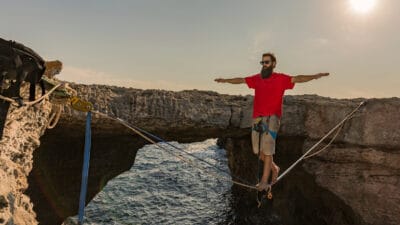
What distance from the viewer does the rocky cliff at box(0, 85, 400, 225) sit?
26.8 ft

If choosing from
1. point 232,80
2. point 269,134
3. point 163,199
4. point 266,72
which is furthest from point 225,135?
point 163,199

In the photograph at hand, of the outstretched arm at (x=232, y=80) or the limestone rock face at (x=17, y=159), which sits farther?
the outstretched arm at (x=232, y=80)

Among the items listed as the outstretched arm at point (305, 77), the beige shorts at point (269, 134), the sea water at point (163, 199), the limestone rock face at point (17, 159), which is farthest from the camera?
the sea water at point (163, 199)

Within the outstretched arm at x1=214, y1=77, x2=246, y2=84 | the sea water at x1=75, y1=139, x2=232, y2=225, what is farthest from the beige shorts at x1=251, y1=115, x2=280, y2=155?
the sea water at x1=75, y1=139, x2=232, y2=225

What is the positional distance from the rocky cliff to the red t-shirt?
108 inches

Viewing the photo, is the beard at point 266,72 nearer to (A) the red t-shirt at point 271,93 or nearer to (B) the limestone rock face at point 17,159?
(A) the red t-shirt at point 271,93

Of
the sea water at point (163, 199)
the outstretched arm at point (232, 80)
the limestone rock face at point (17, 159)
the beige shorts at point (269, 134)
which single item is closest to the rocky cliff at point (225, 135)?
the limestone rock face at point (17, 159)

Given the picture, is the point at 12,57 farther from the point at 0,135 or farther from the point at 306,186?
the point at 306,186

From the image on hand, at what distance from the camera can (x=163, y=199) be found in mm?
18859

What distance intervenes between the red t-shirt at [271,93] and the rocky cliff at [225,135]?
8.98 feet

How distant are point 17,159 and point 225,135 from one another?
21.6ft

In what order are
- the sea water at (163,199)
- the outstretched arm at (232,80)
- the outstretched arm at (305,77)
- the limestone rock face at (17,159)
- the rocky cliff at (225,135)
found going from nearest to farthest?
1. the limestone rock face at (17,159)
2. the outstretched arm at (305,77)
3. the outstretched arm at (232,80)
4. the rocky cliff at (225,135)
5. the sea water at (163,199)

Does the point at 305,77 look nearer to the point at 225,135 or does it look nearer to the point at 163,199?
the point at 225,135

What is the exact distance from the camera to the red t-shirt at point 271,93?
20.8 ft
